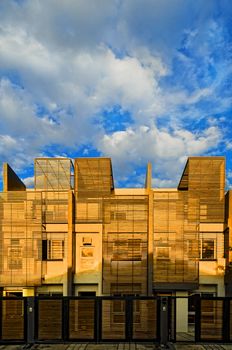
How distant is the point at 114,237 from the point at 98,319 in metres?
9.79

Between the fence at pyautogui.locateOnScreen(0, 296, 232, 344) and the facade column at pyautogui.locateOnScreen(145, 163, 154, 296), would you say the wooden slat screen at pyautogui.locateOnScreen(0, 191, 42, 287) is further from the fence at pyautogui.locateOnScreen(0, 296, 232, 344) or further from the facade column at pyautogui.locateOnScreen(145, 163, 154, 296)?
the fence at pyautogui.locateOnScreen(0, 296, 232, 344)

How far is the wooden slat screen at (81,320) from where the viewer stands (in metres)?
13.3

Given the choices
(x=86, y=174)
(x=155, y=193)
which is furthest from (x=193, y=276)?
(x=86, y=174)

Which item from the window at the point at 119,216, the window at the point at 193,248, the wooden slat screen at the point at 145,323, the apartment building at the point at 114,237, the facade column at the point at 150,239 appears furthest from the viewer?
the window at the point at 119,216

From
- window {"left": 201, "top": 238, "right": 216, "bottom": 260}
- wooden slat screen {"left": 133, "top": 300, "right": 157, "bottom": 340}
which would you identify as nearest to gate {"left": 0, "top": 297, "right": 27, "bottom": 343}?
wooden slat screen {"left": 133, "top": 300, "right": 157, "bottom": 340}

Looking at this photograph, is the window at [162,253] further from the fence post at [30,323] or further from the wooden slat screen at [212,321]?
the fence post at [30,323]

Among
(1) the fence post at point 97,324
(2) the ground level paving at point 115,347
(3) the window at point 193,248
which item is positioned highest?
(3) the window at point 193,248

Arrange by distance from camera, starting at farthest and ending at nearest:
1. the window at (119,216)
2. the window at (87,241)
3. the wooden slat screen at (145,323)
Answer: the window at (87,241)
the window at (119,216)
the wooden slat screen at (145,323)

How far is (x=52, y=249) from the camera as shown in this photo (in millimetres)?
23656

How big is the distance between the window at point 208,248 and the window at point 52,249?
34.7 ft

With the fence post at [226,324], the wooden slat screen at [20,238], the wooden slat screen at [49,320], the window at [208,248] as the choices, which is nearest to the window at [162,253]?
the window at [208,248]

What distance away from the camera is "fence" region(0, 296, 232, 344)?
43.4ft

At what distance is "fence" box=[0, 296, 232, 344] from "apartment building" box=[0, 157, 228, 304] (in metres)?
8.93

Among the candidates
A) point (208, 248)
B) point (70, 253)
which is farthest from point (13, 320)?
point (208, 248)
